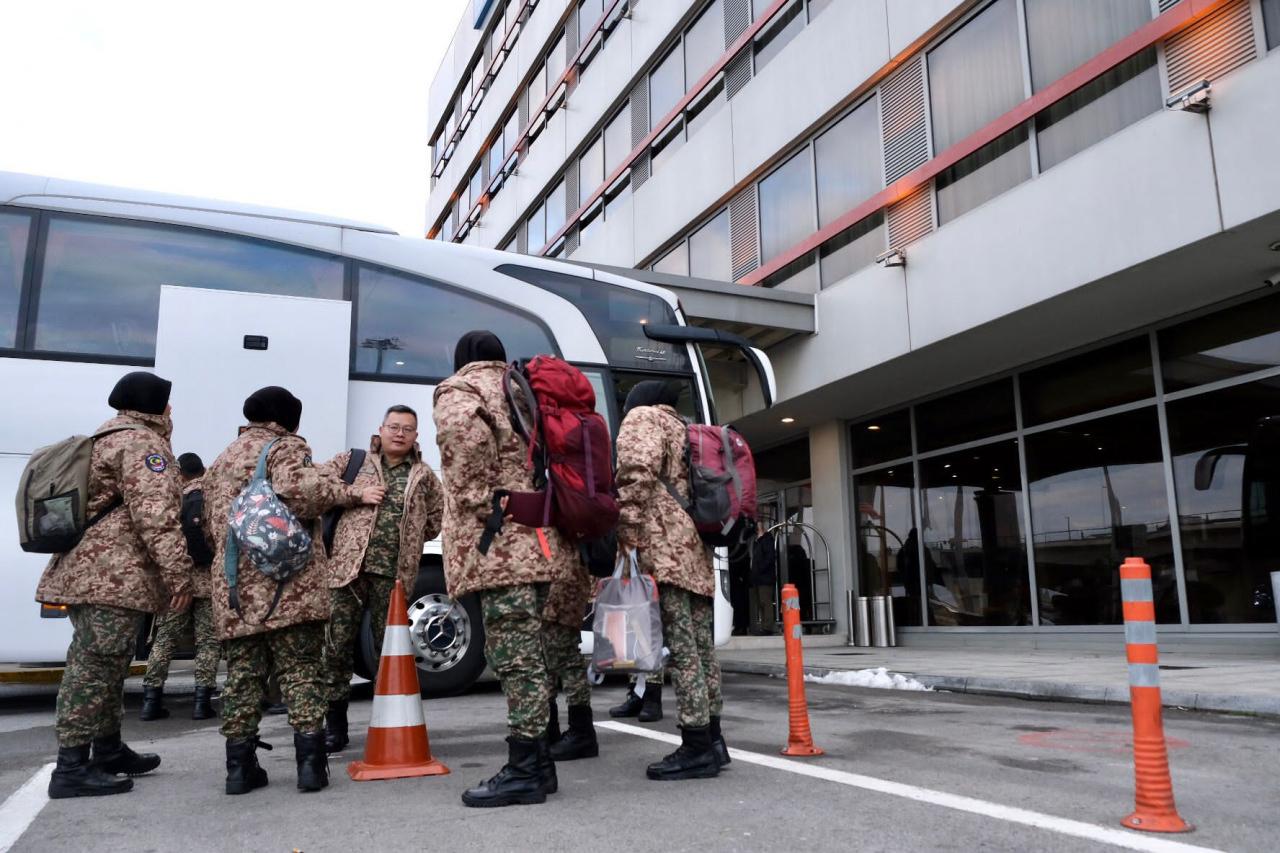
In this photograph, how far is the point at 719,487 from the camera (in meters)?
4.43

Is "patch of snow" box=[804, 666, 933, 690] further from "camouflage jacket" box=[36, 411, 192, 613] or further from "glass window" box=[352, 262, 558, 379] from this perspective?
"camouflage jacket" box=[36, 411, 192, 613]

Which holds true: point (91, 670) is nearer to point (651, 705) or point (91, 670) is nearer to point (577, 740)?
point (577, 740)

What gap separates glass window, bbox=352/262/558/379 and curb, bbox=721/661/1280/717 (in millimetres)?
4300

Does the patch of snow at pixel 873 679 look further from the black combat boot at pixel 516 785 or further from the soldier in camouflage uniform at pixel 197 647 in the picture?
the black combat boot at pixel 516 785

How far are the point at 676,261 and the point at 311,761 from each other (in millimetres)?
14780

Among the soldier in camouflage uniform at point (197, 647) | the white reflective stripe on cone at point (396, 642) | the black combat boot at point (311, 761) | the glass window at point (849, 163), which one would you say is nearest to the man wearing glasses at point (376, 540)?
the white reflective stripe on cone at point (396, 642)

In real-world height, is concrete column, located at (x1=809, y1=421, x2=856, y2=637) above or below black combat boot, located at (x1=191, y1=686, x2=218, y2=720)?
above

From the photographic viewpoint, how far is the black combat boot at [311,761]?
13.1ft

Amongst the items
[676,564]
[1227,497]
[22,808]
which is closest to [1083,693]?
[1227,497]

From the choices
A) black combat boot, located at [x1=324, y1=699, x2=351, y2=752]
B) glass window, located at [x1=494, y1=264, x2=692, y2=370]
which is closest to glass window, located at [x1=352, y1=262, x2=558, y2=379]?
glass window, located at [x1=494, y1=264, x2=692, y2=370]

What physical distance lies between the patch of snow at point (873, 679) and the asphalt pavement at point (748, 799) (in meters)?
2.52

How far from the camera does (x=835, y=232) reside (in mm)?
13641

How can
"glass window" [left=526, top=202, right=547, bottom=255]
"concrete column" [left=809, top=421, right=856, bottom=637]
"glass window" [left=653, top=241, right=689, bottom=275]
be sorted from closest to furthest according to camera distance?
1. "concrete column" [left=809, top=421, right=856, bottom=637]
2. "glass window" [left=653, top=241, right=689, bottom=275]
3. "glass window" [left=526, top=202, right=547, bottom=255]

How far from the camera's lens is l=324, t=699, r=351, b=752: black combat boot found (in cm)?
511
